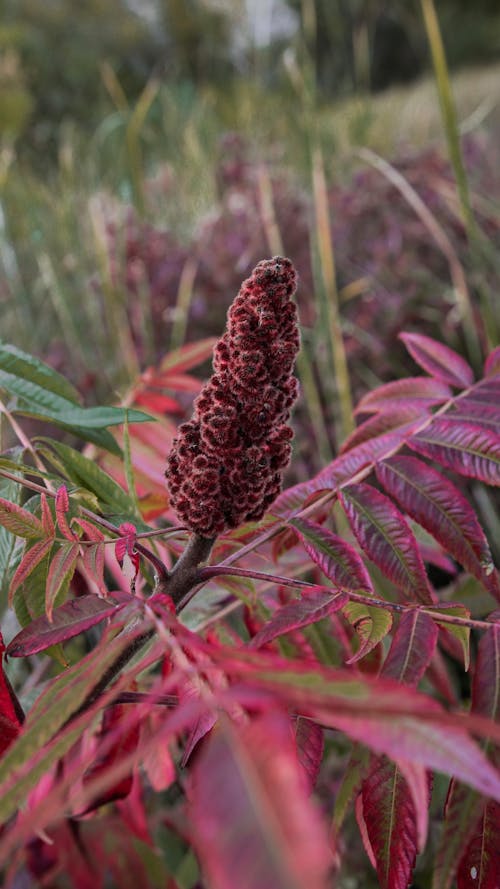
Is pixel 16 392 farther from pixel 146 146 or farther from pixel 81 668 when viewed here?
pixel 146 146

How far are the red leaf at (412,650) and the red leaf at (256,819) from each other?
0.20 metres

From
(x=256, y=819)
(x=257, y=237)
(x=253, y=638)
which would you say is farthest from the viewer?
(x=257, y=237)

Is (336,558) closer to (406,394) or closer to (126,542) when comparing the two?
(126,542)

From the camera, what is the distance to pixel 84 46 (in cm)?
1395

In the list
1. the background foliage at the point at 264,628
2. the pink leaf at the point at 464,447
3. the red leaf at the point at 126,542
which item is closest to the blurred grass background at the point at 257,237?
the background foliage at the point at 264,628

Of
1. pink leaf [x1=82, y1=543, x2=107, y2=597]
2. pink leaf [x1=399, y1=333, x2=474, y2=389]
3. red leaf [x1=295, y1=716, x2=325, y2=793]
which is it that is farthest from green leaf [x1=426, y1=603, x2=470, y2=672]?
→ pink leaf [x1=399, y1=333, x2=474, y2=389]

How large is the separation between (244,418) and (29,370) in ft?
0.68

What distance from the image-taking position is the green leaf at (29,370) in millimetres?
612

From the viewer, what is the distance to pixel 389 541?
0.55 m


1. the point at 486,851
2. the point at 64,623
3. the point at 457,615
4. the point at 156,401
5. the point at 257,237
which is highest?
the point at 257,237

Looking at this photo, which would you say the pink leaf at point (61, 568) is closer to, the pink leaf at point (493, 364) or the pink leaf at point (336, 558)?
the pink leaf at point (336, 558)

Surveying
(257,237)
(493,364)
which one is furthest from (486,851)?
(257,237)

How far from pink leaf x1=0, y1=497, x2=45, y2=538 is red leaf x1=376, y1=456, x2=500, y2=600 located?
Result: 282 millimetres

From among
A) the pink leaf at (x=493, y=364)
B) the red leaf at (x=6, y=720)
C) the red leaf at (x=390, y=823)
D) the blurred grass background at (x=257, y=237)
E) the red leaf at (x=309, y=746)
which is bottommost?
the red leaf at (x=390, y=823)
